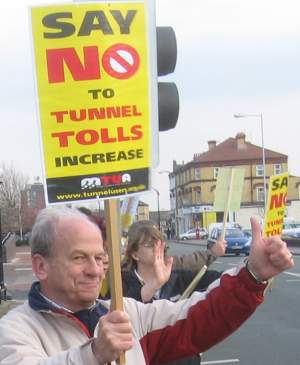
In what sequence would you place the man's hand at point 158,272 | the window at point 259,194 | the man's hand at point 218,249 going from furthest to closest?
the window at point 259,194
the man's hand at point 218,249
the man's hand at point 158,272

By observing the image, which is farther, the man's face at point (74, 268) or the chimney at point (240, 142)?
the chimney at point (240, 142)

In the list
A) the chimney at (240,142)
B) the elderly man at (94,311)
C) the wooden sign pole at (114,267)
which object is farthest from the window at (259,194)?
the wooden sign pole at (114,267)

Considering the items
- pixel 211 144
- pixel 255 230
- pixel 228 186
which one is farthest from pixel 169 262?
pixel 211 144

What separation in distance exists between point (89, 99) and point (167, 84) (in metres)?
2.11

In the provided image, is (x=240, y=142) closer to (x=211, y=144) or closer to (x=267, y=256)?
(x=211, y=144)

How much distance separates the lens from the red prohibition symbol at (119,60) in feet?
8.09

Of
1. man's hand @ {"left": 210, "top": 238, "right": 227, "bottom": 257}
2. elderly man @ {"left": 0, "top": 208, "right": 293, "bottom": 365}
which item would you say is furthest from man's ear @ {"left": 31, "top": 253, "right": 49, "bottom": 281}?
man's hand @ {"left": 210, "top": 238, "right": 227, "bottom": 257}

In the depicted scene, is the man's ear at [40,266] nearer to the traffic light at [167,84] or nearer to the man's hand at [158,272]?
the man's hand at [158,272]

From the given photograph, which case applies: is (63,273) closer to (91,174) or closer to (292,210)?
(91,174)

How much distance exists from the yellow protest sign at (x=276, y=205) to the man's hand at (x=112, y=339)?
2.18m

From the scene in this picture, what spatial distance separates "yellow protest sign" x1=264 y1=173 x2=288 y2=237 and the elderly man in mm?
1485

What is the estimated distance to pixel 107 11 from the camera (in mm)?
2502

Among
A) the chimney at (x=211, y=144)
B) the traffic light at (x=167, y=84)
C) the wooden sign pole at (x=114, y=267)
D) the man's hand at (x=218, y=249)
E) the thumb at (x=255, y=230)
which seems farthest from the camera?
the chimney at (x=211, y=144)

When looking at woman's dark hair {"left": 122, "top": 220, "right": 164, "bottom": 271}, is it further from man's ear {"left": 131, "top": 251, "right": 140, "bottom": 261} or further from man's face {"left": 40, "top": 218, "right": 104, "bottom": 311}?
man's face {"left": 40, "top": 218, "right": 104, "bottom": 311}
